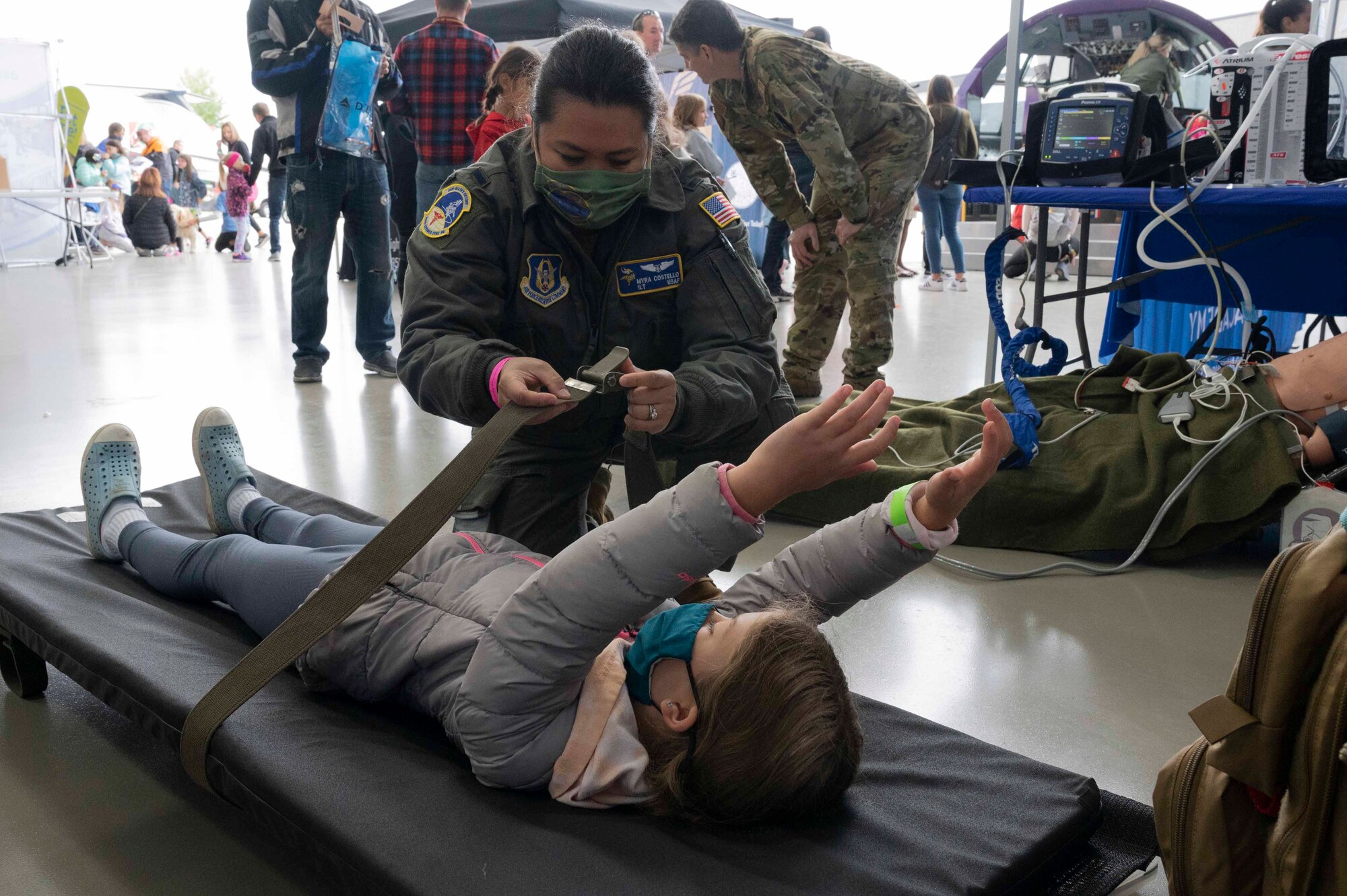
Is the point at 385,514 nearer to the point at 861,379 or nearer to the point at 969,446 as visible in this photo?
the point at 969,446

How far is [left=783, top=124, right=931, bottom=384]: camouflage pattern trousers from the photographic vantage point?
3.40 metres

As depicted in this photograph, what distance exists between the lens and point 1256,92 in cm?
244

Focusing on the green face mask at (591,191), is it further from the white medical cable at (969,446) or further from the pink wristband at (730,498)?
the white medical cable at (969,446)

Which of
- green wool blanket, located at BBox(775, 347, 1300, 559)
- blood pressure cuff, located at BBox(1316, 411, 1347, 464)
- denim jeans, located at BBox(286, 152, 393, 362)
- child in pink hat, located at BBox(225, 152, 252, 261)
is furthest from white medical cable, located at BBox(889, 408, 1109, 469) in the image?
child in pink hat, located at BBox(225, 152, 252, 261)

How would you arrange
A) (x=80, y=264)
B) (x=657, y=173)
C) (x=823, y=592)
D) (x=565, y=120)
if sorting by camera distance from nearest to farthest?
(x=823, y=592) → (x=565, y=120) → (x=657, y=173) → (x=80, y=264)

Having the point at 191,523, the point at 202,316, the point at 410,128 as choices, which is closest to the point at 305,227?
the point at 410,128

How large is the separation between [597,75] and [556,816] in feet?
3.34

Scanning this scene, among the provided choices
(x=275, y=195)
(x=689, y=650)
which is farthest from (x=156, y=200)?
(x=689, y=650)

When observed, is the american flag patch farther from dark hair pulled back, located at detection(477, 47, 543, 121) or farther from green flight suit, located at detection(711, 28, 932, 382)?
dark hair pulled back, located at detection(477, 47, 543, 121)

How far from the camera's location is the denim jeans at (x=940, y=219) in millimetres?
7031

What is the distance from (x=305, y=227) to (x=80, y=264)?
25.8 feet

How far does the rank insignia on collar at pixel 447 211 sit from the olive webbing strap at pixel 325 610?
658 mm

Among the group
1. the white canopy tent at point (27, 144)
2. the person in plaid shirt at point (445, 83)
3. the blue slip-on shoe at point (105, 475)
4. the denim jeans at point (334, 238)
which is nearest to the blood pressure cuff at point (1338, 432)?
the blue slip-on shoe at point (105, 475)

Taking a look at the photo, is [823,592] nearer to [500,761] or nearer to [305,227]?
[500,761]
